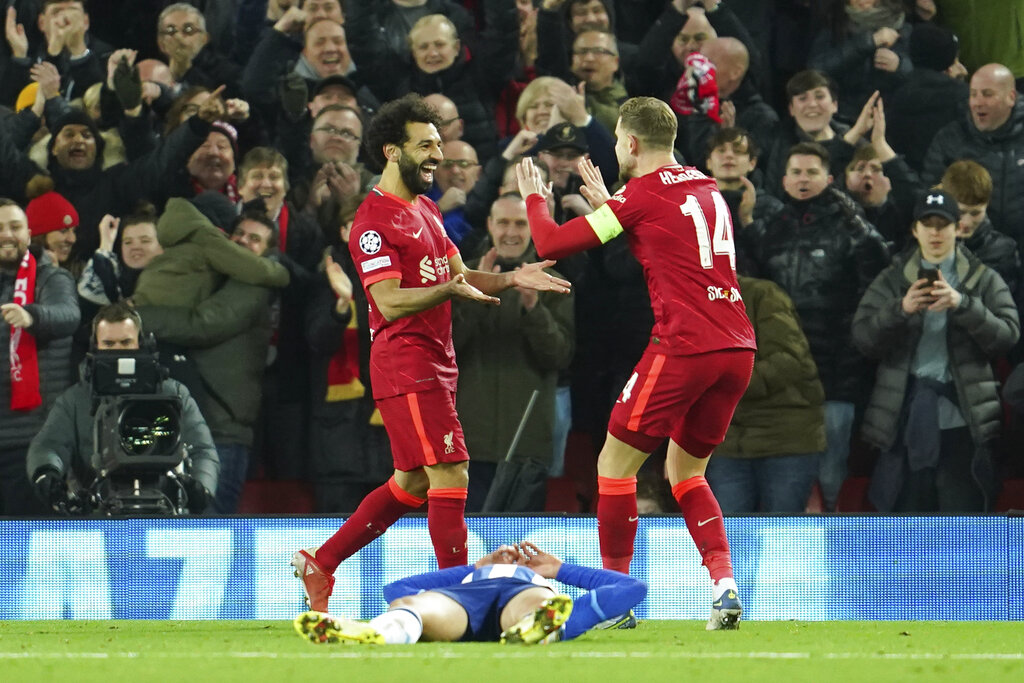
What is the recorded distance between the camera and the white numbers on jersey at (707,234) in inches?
246

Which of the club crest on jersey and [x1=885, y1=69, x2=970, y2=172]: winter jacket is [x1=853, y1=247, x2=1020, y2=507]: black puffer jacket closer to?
[x1=885, y1=69, x2=970, y2=172]: winter jacket

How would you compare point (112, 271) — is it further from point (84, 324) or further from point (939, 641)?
point (939, 641)

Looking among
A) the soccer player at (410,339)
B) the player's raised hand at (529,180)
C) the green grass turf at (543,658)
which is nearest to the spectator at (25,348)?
the green grass turf at (543,658)

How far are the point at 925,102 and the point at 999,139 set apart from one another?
0.76m

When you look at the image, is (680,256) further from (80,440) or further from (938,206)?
(80,440)

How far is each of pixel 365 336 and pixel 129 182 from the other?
5.98ft

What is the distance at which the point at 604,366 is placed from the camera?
945cm

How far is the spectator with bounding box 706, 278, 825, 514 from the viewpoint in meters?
8.85

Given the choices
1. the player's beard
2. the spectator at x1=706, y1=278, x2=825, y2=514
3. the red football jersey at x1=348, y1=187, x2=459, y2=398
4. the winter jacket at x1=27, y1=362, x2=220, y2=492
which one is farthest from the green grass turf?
the spectator at x1=706, y1=278, x2=825, y2=514

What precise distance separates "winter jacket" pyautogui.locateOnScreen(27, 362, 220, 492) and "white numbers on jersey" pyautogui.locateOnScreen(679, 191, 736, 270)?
3270 mm

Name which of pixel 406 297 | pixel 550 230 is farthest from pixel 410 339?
pixel 550 230

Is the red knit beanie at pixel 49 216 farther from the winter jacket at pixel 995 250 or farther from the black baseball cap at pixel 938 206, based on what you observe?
the winter jacket at pixel 995 250

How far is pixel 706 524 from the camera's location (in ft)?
20.8

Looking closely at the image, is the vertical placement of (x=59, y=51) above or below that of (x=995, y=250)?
above
